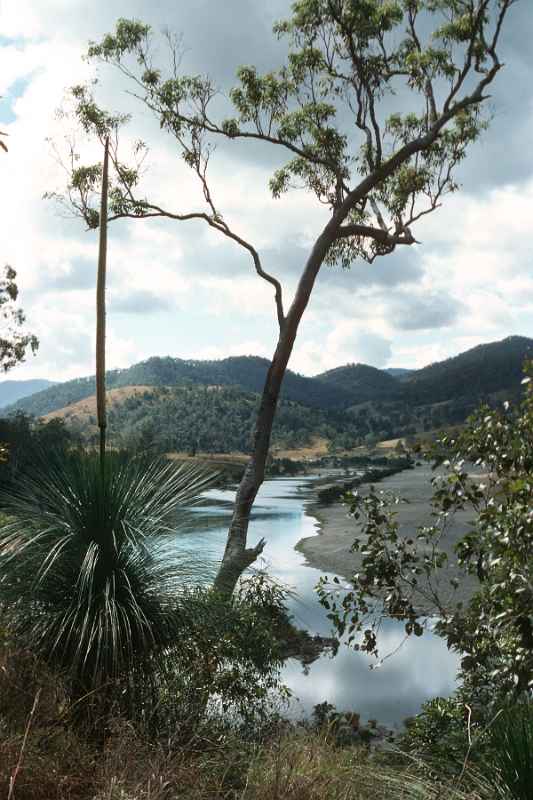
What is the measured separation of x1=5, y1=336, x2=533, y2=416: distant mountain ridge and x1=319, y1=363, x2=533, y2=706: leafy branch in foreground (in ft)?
388

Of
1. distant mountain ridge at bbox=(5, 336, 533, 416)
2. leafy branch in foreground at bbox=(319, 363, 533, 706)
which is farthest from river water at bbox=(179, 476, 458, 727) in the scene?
distant mountain ridge at bbox=(5, 336, 533, 416)

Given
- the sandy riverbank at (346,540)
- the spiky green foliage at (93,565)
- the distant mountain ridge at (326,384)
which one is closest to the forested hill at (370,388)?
the distant mountain ridge at (326,384)

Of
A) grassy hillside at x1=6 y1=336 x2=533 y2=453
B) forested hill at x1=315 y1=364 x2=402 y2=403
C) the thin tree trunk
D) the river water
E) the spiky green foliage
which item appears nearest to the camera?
the spiky green foliage

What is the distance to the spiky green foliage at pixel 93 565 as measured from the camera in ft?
14.4

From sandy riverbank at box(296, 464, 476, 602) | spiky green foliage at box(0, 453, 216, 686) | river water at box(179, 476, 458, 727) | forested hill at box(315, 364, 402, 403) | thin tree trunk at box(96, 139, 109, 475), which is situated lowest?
river water at box(179, 476, 458, 727)

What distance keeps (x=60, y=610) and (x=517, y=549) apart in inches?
100

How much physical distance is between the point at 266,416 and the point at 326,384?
6568 inches

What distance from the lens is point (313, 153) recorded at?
14055 millimetres

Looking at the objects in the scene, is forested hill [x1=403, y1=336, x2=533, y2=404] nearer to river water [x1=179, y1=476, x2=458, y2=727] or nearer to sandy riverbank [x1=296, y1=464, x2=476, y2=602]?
sandy riverbank [x1=296, y1=464, x2=476, y2=602]

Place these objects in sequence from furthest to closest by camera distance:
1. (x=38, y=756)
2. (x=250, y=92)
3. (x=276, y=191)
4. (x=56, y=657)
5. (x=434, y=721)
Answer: (x=276, y=191) → (x=250, y=92) → (x=434, y=721) → (x=56, y=657) → (x=38, y=756)

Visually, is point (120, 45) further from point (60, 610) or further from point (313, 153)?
point (60, 610)

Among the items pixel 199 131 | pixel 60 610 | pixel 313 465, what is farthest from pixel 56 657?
pixel 313 465

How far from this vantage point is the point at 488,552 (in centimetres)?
435

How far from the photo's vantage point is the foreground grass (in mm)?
3037
